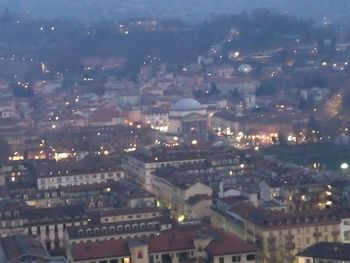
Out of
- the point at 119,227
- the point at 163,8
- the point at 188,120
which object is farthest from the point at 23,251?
the point at 163,8

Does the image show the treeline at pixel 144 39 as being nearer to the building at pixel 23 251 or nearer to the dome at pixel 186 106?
the dome at pixel 186 106

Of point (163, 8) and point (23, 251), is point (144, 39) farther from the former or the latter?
point (23, 251)

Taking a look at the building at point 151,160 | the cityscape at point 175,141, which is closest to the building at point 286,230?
the cityscape at point 175,141

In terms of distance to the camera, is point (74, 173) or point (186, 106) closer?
point (74, 173)

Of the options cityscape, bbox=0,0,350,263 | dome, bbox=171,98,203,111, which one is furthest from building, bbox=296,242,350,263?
dome, bbox=171,98,203,111

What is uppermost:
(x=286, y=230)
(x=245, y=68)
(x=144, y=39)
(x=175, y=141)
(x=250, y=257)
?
(x=144, y=39)

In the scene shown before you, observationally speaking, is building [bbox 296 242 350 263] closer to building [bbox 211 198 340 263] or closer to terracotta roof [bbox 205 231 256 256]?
terracotta roof [bbox 205 231 256 256]
